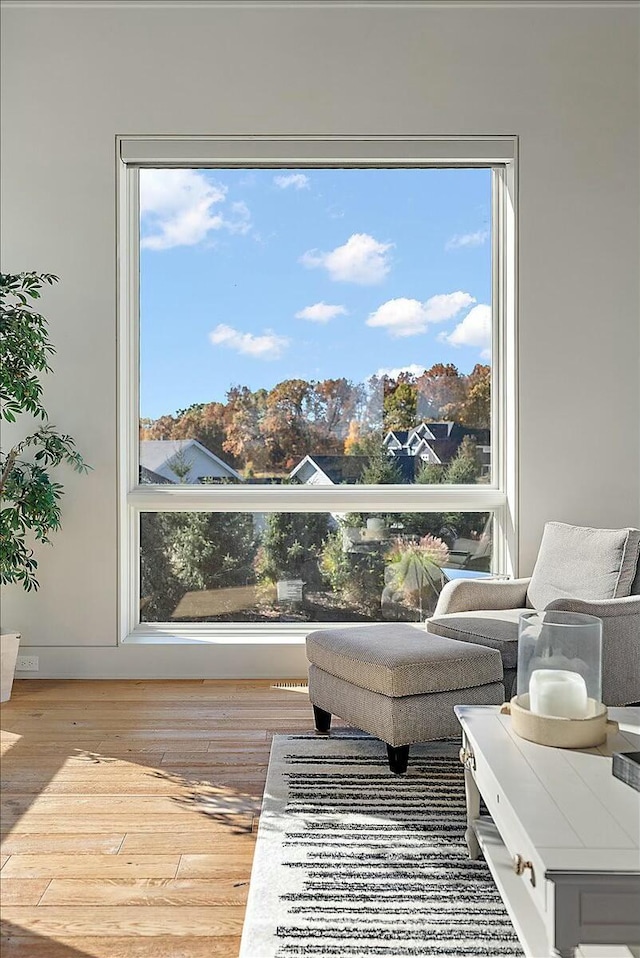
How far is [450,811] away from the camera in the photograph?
2.66 meters

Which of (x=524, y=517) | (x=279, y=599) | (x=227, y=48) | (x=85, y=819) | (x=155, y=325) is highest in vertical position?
(x=227, y=48)

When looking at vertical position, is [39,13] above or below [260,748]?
above

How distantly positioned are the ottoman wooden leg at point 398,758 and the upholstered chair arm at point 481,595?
0.94 metres

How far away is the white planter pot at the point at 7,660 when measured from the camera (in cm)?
393

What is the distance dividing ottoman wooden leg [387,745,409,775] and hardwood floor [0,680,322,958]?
457 millimetres

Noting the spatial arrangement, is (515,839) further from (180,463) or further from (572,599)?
(180,463)

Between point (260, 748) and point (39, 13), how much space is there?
370cm

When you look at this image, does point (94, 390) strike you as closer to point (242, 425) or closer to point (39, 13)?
point (242, 425)

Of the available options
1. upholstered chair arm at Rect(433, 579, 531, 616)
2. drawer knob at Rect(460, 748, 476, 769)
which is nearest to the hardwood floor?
drawer knob at Rect(460, 748, 476, 769)

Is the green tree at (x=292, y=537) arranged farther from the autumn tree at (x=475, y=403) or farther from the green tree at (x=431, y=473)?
the autumn tree at (x=475, y=403)

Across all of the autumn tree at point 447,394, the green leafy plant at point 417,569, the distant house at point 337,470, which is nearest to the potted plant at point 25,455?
the distant house at point 337,470

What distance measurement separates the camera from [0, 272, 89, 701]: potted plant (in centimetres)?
378

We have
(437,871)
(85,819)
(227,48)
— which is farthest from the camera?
(227,48)

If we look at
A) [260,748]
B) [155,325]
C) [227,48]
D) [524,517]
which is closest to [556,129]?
[227,48]
